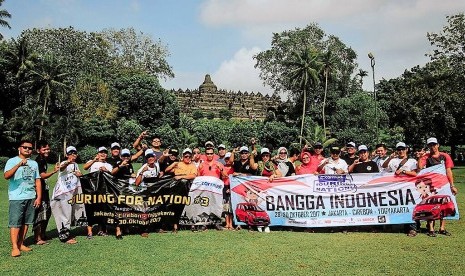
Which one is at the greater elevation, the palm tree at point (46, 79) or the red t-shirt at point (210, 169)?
the palm tree at point (46, 79)

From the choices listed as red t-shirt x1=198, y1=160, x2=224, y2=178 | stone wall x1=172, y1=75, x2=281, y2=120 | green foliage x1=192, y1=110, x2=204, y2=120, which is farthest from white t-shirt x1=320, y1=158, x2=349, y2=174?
stone wall x1=172, y1=75, x2=281, y2=120

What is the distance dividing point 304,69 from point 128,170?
41382mm

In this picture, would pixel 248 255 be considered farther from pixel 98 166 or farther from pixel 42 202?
pixel 42 202

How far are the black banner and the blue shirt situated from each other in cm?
122

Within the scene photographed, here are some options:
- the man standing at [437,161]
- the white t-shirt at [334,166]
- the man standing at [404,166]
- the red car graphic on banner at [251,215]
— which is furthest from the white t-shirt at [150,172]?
the man standing at [437,161]

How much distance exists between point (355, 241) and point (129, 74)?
4721 cm

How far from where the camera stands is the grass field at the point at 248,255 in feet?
19.2

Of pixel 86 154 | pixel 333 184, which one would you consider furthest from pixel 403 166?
pixel 86 154

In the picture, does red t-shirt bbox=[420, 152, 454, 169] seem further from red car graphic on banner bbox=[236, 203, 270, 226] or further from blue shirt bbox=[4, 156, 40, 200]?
blue shirt bbox=[4, 156, 40, 200]

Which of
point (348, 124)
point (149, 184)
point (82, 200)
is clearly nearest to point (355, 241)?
point (149, 184)

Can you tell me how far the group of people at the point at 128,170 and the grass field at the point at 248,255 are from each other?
433 mm

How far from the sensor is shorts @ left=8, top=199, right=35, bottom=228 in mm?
6855

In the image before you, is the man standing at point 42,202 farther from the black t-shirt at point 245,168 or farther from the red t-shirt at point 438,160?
the red t-shirt at point 438,160

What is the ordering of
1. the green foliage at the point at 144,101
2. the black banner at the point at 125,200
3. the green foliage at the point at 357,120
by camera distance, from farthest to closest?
1. the green foliage at the point at 144,101
2. the green foliage at the point at 357,120
3. the black banner at the point at 125,200
